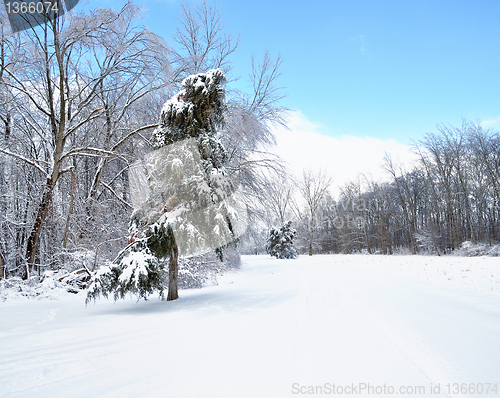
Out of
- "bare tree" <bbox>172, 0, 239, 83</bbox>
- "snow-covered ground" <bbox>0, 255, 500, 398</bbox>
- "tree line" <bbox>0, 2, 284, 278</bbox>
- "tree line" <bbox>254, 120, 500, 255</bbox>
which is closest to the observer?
"snow-covered ground" <bbox>0, 255, 500, 398</bbox>

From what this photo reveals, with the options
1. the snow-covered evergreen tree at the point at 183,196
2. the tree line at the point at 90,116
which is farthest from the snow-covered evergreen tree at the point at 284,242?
the snow-covered evergreen tree at the point at 183,196

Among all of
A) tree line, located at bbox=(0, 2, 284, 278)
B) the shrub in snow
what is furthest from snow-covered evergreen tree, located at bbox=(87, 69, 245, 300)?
the shrub in snow

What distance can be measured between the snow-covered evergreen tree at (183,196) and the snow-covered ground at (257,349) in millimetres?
890

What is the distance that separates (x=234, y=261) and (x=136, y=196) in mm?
8129

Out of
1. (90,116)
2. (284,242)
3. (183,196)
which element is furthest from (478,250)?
(90,116)

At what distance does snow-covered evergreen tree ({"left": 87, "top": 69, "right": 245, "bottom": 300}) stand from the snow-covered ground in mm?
890

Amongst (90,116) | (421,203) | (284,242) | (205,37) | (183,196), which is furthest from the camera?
(421,203)

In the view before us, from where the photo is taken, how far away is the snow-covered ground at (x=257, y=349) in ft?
5.98

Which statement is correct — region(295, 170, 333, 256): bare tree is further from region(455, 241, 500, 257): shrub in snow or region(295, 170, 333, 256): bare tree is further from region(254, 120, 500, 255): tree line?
region(455, 241, 500, 257): shrub in snow

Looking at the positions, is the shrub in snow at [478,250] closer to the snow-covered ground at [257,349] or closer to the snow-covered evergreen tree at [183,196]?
the snow-covered ground at [257,349]

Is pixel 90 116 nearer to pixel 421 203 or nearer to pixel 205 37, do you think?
pixel 205 37

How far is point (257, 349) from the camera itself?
2.50 metres

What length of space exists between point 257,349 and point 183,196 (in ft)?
10.3

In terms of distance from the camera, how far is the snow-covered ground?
1824mm
